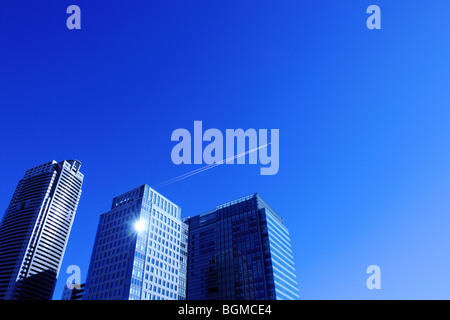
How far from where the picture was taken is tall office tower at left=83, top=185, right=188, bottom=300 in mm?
100000

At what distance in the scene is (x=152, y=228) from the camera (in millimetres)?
115375

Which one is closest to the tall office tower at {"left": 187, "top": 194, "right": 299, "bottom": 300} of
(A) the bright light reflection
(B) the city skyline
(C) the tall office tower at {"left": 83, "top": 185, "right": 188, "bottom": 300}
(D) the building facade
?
(B) the city skyline

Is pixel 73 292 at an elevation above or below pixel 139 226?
below

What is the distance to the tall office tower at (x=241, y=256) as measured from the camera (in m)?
125

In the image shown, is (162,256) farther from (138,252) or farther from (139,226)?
(139,226)

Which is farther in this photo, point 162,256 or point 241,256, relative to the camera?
point 241,256

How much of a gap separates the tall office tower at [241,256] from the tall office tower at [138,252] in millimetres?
13408

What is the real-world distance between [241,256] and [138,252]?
4839 centimetres

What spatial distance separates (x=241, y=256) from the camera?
134625 millimetres

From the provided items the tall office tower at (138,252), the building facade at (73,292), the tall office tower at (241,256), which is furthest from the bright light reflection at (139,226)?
the building facade at (73,292)

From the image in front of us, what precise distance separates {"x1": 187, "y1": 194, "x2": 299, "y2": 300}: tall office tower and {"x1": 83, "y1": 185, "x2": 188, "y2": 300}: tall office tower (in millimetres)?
13408

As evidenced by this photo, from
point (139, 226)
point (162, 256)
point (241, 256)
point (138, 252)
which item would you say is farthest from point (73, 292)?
point (241, 256)

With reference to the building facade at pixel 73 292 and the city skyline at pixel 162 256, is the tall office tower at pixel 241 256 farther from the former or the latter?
the building facade at pixel 73 292
